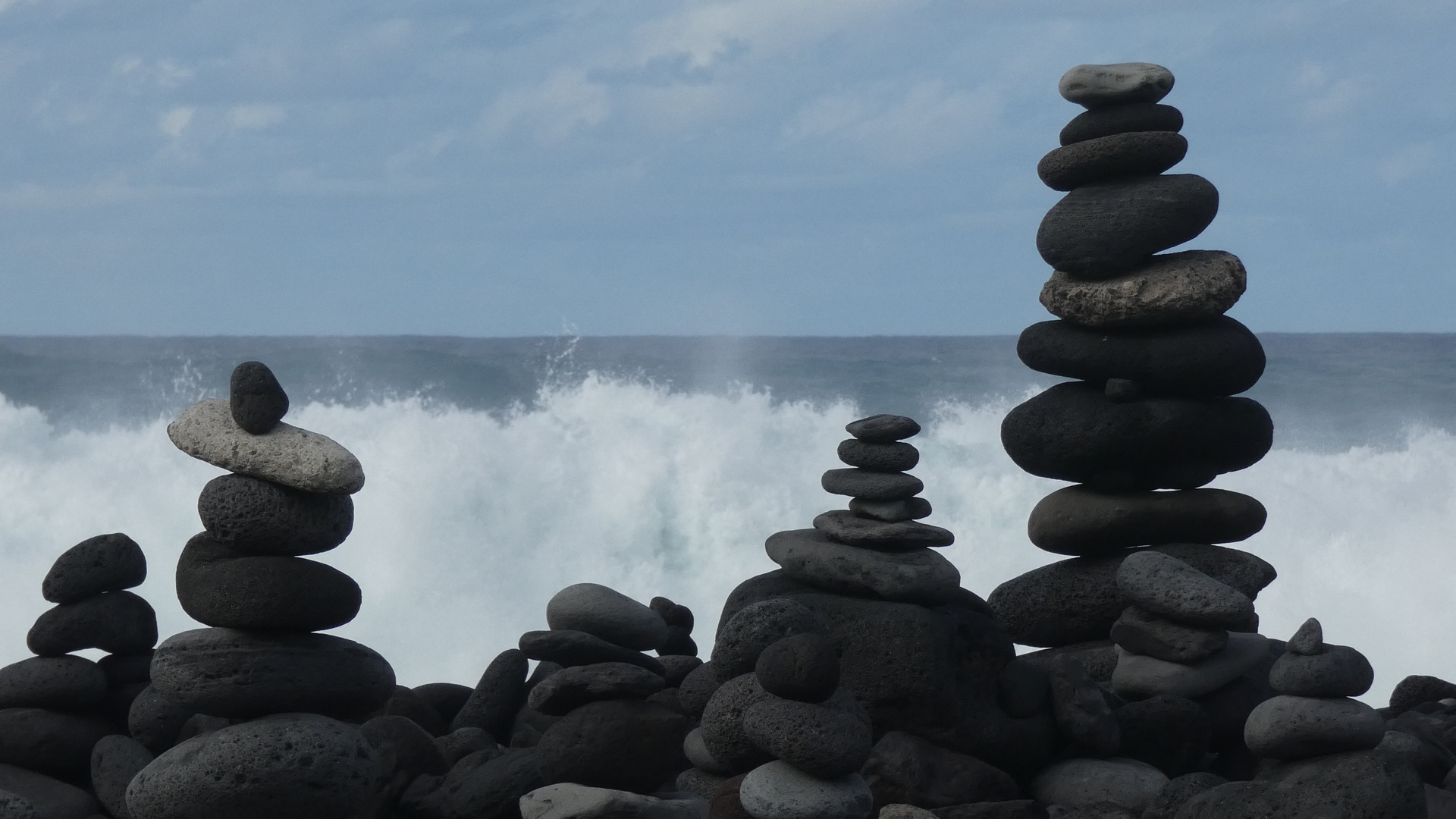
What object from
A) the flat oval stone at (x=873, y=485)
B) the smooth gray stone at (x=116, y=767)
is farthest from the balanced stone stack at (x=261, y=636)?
the flat oval stone at (x=873, y=485)

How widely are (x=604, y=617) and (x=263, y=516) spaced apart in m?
1.92

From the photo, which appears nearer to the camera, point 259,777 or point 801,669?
point 801,669

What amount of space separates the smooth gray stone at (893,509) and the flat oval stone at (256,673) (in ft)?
7.58

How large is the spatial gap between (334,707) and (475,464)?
11.6 meters

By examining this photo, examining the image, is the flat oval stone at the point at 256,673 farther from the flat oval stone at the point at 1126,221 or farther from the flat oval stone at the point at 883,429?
the flat oval stone at the point at 1126,221

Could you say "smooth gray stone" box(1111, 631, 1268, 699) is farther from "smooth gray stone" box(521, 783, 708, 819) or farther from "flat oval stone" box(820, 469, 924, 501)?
"smooth gray stone" box(521, 783, 708, 819)

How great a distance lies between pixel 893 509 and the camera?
258 inches

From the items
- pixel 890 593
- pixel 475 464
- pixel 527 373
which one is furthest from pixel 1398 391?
pixel 890 593

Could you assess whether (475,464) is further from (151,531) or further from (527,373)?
(527,373)

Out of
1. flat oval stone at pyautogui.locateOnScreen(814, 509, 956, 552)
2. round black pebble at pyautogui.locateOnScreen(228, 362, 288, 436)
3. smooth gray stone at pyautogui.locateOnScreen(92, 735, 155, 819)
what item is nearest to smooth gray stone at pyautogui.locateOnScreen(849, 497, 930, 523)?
flat oval stone at pyautogui.locateOnScreen(814, 509, 956, 552)

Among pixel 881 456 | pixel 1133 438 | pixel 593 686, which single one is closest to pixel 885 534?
pixel 881 456

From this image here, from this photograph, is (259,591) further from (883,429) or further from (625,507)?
(625,507)

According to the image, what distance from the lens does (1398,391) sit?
31.8m

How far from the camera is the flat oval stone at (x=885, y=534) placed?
649 cm
